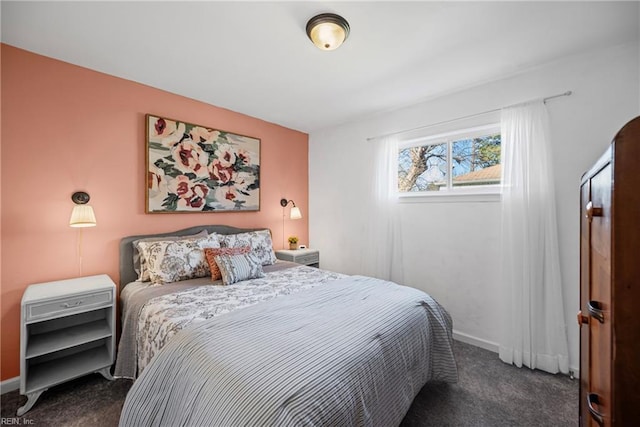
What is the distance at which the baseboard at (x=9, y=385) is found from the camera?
1918 millimetres

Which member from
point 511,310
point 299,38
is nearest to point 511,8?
point 299,38

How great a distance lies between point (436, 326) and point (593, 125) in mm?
1954

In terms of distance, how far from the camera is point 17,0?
155cm

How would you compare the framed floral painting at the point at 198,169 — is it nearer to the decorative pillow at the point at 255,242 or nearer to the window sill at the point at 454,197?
the decorative pillow at the point at 255,242

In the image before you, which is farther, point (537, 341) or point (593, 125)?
point (537, 341)

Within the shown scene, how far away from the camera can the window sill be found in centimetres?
254

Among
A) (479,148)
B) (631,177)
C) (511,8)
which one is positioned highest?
(511,8)

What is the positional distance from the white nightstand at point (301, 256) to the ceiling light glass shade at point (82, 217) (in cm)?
204

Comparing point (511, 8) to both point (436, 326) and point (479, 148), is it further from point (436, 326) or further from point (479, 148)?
point (436, 326)

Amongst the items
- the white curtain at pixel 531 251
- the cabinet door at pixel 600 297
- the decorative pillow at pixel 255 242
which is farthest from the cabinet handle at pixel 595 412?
the decorative pillow at pixel 255 242

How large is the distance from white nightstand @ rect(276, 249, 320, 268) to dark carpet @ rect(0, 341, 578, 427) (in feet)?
6.51

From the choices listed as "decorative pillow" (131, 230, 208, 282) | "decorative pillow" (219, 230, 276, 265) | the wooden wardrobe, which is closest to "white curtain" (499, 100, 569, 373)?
the wooden wardrobe

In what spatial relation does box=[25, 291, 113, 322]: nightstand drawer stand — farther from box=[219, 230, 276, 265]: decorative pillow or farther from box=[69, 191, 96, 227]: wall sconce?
box=[219, 230, 276, 265]: decorative pillow

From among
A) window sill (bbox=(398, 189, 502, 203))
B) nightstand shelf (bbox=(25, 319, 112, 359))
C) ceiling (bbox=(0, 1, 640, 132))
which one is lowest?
nightstand shelf (bbox=(25, 319, 112, 359))
